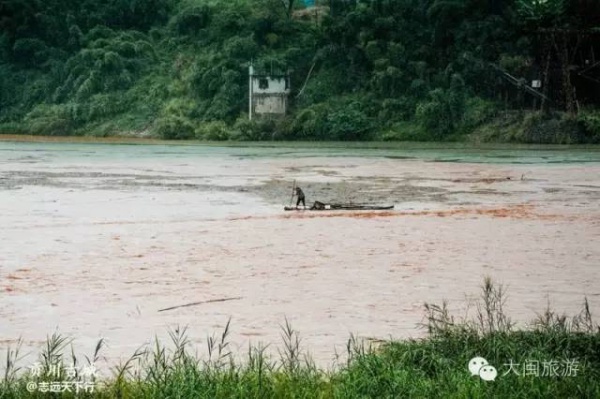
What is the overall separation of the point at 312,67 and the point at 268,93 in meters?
2.34

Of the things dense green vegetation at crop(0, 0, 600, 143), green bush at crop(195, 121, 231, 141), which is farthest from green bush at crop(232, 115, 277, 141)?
green bush at crop(195, 121, 231, 141)

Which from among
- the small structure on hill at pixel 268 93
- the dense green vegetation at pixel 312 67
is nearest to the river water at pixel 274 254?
the dense green vegetation at pixel 312 67

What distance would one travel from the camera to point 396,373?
→ 4.12 m

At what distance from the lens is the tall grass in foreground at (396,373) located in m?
3.73

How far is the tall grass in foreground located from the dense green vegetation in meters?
28.7

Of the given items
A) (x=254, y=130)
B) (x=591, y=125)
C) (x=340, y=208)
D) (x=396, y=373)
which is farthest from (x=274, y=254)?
(x=254, y=130)

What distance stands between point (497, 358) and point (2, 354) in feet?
8.86

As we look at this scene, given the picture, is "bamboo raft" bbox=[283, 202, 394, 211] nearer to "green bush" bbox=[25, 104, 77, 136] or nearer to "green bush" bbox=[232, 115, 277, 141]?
"green bush" bbox=[232, 115, 277, 141]

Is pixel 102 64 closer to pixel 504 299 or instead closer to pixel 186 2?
pixel 186 2

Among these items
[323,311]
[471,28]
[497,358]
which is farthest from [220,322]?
[471,28]

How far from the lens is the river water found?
18.7 ft

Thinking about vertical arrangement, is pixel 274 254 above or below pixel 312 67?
below

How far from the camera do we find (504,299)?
6.30 metres

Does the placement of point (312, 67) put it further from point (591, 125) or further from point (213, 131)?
point (591, 125)
